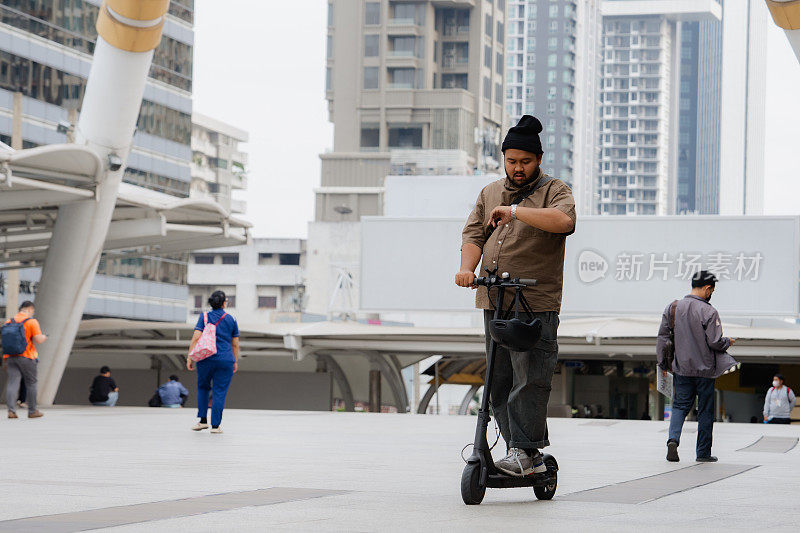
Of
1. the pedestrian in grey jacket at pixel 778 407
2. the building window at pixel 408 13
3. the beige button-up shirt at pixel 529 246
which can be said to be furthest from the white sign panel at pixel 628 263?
the building window at pixel 408 13

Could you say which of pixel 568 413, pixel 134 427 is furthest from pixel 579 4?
pixel 134 427

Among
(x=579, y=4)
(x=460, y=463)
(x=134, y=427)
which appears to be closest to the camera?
(x=460, y=463)

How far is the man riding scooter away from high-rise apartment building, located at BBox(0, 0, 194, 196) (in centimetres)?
4362

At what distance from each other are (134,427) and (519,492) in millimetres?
8664

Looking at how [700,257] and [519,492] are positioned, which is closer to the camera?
[519,492]

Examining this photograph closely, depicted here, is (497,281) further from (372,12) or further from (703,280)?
(372,12)

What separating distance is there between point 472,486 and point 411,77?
342ft

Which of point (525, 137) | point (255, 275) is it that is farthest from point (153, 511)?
point (255, 275)

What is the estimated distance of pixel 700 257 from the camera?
128ft

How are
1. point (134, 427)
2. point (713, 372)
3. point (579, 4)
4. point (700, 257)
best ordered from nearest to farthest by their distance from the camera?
point (713, 372) < point (134, 427) < point (700, 257) < point (579, 4)

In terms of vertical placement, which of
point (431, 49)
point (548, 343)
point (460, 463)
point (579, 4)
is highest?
point (579, 4)

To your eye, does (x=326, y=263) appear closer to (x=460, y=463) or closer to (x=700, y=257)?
(x=700, y=257)

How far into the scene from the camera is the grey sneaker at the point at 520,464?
607cm

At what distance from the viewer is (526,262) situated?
6.33m
